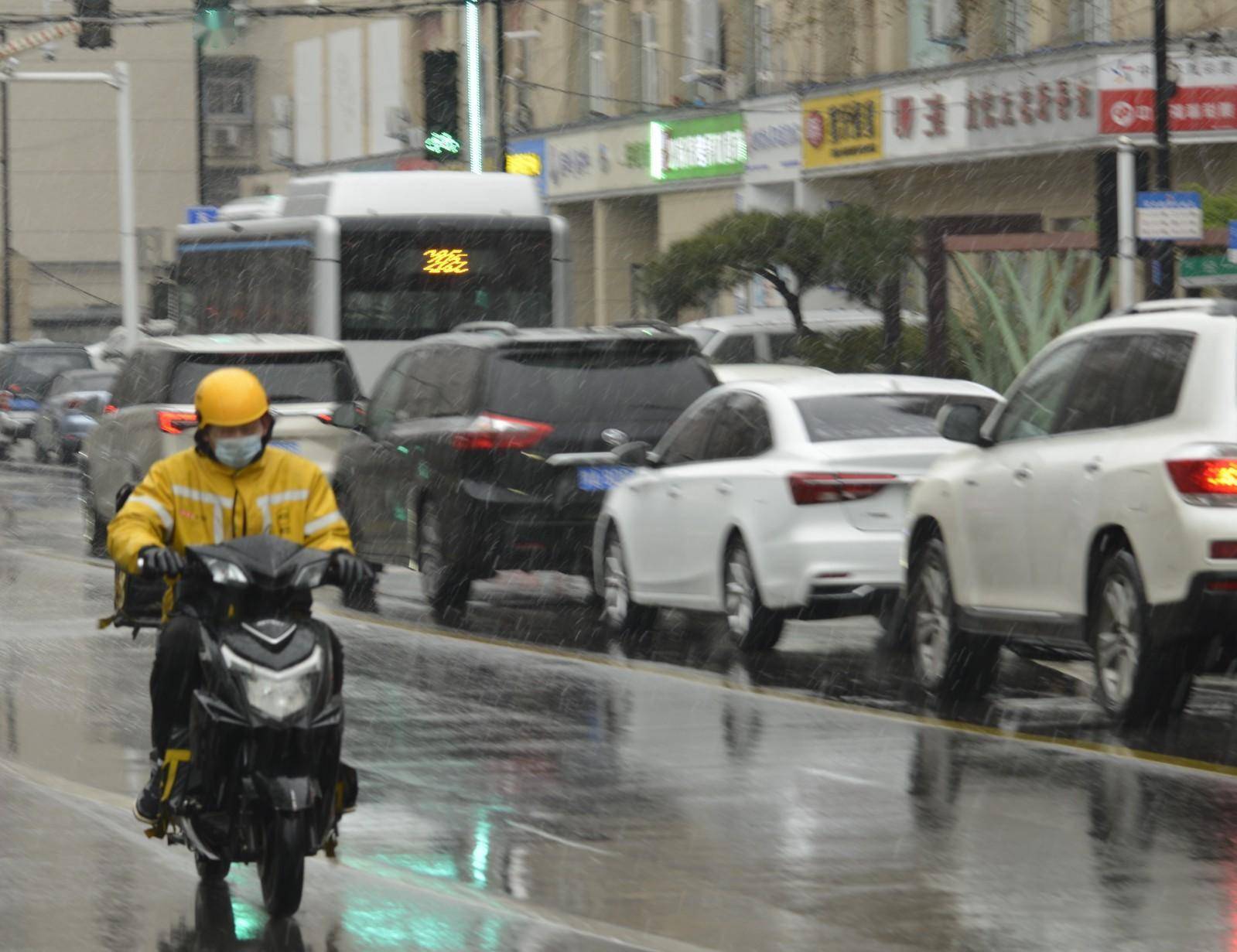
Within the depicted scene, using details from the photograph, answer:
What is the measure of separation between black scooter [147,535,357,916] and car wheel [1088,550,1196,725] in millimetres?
4427

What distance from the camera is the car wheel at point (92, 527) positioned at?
77.6 feet

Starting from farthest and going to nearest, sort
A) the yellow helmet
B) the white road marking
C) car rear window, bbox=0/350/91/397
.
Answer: car rear window, bbox=0/350/91/397 < the white road marking < the yellow helmet

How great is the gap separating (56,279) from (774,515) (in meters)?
84.8

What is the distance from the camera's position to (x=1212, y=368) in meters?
10.8

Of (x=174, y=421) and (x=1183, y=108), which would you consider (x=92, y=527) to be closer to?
(x=174, y=421)

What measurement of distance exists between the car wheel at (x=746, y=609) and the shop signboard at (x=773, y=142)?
95.6 feet

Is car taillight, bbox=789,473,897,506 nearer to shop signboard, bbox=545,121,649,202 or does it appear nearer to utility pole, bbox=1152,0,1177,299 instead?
utility pole, bbox=1152,0,1177,299

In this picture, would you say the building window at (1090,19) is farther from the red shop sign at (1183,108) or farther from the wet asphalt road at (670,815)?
the wet asphalt road at (670,815)

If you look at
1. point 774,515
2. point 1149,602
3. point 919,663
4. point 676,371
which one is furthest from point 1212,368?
point 676,371

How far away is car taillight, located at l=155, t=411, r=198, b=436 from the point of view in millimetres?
21109

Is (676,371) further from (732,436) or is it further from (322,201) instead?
(322,201)

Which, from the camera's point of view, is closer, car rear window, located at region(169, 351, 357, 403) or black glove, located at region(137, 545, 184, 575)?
black glove, located at region(137, 545, 184, 575)

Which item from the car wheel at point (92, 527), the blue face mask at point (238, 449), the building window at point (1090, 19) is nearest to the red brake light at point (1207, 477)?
the blue face mask at point (238, 449)

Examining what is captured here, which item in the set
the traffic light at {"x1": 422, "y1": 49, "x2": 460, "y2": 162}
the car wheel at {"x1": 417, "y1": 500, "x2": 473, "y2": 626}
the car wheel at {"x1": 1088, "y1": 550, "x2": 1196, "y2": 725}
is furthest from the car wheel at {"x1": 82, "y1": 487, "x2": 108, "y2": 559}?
the car wheel at {"x1": 1088, "y1": 550, "x2": 1196, "y2": 725}
